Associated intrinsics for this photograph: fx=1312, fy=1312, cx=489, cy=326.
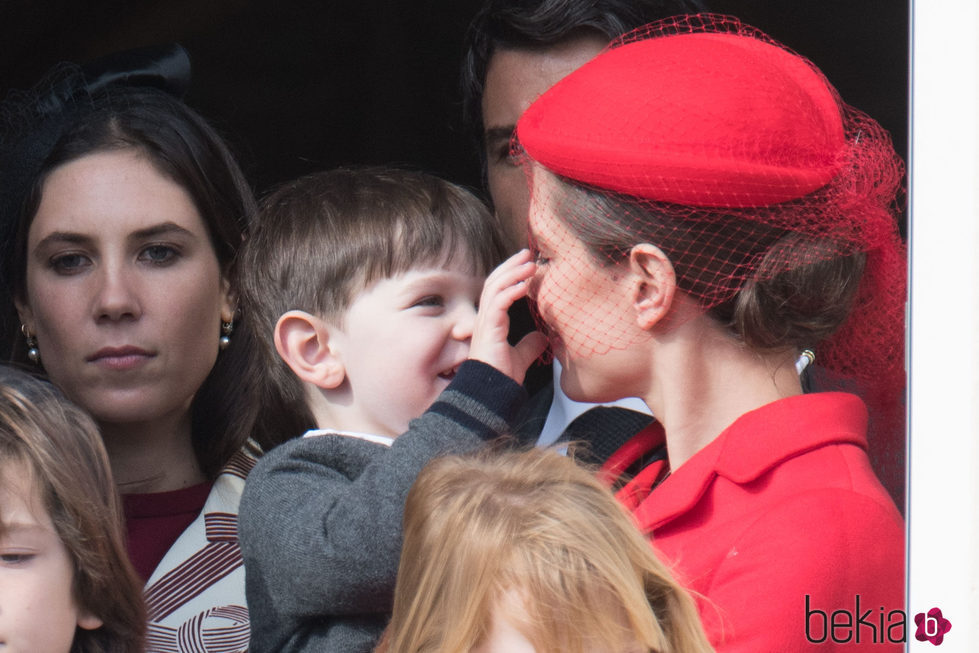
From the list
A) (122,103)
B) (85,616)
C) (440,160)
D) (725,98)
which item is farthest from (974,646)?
(440,160)

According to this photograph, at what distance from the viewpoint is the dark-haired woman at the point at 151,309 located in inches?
85.4

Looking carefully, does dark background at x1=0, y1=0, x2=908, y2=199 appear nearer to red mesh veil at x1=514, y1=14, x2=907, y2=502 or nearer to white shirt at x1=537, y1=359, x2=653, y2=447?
white shirt at x1=537, y1=359, x2=653, y2=447

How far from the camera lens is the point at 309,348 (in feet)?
6.40

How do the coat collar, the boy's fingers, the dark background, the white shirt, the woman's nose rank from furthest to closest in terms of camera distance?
the dark background → the white shirt → the woman's nose → the boy's fingers → the coat collar

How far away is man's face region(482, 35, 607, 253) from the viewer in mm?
2545

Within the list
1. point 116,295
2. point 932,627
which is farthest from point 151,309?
point 932,627

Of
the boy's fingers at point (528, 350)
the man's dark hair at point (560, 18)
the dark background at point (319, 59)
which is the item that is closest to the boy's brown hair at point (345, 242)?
the boy's fingers at point (528, 350)

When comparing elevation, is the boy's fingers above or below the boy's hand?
below

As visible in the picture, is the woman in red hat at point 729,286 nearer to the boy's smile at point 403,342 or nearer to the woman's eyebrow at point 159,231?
the boy's smile at point 403,342

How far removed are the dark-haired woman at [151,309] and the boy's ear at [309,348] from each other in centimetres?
36

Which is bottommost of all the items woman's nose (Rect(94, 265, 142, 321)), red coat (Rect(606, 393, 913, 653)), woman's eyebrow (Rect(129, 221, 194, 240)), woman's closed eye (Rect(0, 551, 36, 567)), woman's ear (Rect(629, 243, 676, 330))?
red coat (Rect(606, 393, 913, 653))

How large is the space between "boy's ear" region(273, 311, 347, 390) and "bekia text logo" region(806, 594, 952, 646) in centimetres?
79

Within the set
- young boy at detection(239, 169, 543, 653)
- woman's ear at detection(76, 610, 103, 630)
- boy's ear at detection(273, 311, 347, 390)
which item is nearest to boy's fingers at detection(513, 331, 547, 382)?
young boy at detection(239, 169, 543, 653)

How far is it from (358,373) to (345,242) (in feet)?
0.63
